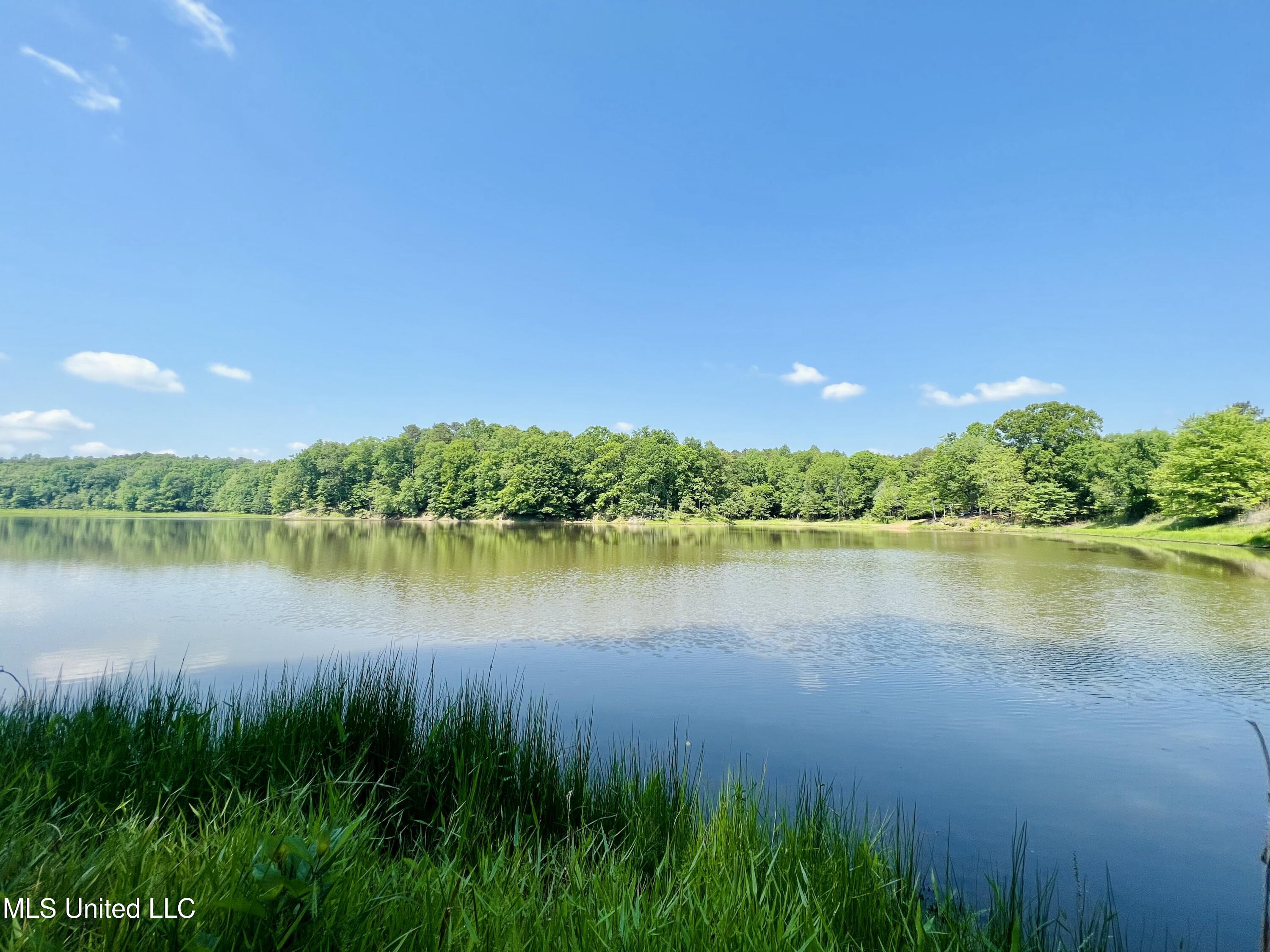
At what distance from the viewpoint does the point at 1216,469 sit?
3609 cm

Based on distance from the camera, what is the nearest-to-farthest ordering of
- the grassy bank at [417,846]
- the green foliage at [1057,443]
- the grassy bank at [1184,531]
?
the grassy bank at [417,846]
the grassy bank at [1184,531]
the green foliage at [1057,443]

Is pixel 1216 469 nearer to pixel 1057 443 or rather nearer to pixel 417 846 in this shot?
pixel 1057 443

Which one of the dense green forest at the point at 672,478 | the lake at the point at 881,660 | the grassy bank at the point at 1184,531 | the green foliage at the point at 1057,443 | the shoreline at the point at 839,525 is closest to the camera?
the lake at the point at 881,660

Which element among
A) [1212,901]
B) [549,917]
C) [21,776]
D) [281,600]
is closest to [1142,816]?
[1212,901]

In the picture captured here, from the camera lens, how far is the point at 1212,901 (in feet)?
13.2

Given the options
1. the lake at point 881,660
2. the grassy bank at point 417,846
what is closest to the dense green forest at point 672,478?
the lake at point 881,660

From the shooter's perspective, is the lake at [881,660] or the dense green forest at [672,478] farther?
the dense green forest at [672,478]

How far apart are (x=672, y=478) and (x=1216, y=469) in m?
48.0

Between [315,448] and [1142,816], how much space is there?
9372 centimetres

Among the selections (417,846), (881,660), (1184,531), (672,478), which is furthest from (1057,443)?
(417,846)

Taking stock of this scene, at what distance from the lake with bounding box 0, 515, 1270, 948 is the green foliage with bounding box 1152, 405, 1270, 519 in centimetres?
1453

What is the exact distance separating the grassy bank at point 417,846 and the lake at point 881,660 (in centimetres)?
111

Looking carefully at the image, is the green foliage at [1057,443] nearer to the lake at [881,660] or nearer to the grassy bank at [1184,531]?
the grassy bank at [1184,531]

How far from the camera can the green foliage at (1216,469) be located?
34.9m
